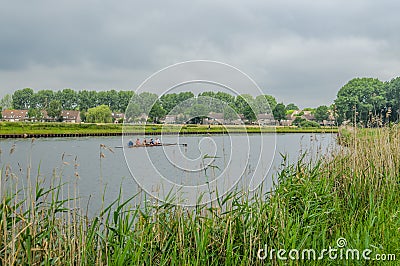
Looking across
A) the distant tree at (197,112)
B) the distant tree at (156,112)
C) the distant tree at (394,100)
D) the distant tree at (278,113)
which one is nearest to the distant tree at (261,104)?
the distant tree at (197,112)

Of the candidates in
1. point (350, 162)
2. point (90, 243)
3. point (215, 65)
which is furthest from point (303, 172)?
point (90, 243)

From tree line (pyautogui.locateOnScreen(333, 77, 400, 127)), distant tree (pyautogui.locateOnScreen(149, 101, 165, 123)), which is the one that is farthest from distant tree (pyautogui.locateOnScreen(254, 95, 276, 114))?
tree line (pyautogui.locateOnScreen(333, 77, 400, 127))

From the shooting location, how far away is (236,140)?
13.7 ft

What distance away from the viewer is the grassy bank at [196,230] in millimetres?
2471

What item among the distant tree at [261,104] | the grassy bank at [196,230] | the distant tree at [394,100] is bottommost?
the grassy bank at [196,230]

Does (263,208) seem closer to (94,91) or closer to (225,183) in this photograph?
(225,183)

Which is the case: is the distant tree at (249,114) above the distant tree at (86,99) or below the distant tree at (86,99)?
below

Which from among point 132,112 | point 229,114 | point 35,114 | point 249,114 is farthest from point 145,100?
point 35,114

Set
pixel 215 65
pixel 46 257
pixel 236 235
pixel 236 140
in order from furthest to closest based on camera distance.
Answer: pixel 236 140
pixel 215 65
pixel 236 235
pixel 46 257

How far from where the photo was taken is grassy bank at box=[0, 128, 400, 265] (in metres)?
2.47

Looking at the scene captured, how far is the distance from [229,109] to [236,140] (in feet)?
1.24

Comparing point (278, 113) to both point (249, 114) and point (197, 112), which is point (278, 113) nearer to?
point (249, 114)

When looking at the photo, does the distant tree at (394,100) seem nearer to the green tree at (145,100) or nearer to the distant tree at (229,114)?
the distant tree at (229,114)

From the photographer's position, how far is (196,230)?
3.01 metres
